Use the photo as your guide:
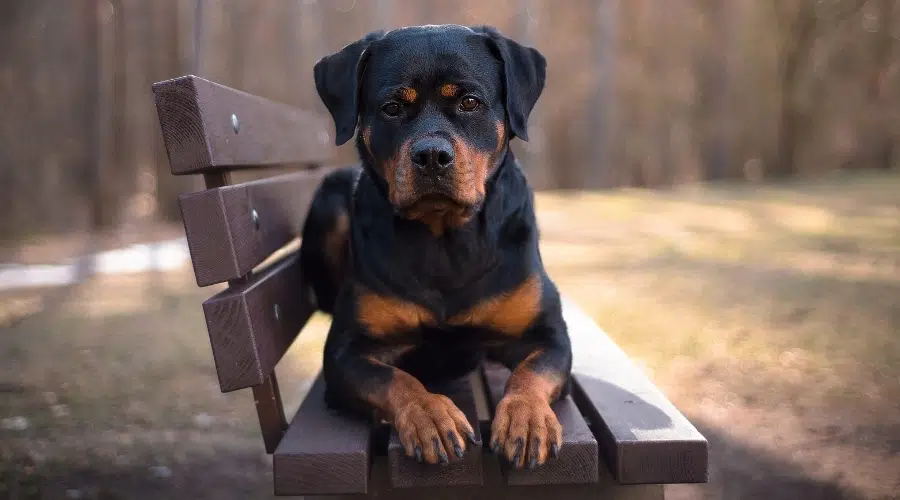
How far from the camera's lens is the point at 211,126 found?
203 cm

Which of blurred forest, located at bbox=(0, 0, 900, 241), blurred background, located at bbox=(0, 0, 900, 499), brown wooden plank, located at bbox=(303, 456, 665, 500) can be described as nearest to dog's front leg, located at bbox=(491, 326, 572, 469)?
brown wooden plank, located at bbox=(303, 456, 665, 500)

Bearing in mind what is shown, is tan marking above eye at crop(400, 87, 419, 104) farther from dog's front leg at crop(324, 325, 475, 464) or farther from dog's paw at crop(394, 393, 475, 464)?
dog's paw at crop(394, 393, 475, 464)

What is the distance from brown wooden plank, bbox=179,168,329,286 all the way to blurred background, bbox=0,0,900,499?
95cm

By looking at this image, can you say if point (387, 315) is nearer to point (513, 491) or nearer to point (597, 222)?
point (513, 491)

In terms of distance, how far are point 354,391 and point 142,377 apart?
2.33m

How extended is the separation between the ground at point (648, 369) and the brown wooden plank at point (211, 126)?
4.01 ft

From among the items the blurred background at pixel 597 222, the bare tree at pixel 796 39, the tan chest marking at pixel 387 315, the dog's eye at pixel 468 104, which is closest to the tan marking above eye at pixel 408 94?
the dog's eye at pixel 468 104

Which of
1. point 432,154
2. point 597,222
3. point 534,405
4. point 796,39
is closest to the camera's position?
point 534,405

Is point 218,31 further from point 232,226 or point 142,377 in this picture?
point 232,226

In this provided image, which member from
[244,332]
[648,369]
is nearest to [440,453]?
[244,332]

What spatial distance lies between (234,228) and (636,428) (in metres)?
1.19

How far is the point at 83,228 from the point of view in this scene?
1034 centimetres

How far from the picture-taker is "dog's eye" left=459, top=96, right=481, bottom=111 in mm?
2434

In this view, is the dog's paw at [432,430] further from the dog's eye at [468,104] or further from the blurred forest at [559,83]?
the blurred forest at [559,83]
